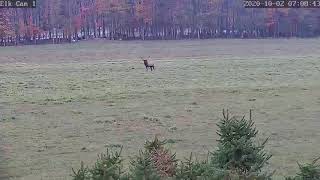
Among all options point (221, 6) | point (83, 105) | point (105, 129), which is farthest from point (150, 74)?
point (221, 6)

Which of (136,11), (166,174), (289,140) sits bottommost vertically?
(289,140)

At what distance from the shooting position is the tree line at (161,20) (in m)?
89.0

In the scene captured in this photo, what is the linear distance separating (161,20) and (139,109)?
7095 centimetres

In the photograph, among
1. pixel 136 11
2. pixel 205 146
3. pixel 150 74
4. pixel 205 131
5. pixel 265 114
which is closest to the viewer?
pixel 205 146

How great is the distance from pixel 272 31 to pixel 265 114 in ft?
239

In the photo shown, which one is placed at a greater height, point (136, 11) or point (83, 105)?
point (136, 11)

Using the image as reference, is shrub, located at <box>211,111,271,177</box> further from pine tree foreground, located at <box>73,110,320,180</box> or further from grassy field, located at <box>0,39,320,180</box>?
grassy field, located at <box>0,39,320,180</box>

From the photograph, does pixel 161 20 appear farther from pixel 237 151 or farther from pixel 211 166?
pixel 211 166

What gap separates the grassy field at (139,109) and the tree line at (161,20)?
47169 millimetres

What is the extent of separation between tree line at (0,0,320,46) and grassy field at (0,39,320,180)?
47169 mm

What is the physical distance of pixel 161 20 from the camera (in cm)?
9194

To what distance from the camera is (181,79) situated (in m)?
33.6

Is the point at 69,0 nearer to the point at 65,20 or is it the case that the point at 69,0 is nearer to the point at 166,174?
the point at 65,20
